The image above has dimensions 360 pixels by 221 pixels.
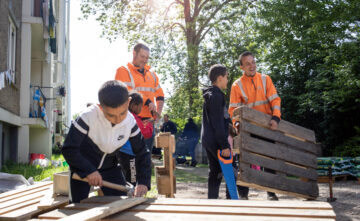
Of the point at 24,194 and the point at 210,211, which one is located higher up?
A: the point at 210,211

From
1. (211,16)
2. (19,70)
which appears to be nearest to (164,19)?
(211,16)

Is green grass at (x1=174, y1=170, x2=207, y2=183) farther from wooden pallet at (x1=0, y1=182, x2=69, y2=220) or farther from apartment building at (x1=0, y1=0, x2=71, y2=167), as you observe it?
wooden pallet at (x1=0, y1=182, x2=69, y2=220)

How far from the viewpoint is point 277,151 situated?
17.4ft

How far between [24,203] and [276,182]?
3.19 meters

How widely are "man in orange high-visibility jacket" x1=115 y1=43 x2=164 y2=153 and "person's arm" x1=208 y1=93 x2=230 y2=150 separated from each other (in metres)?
1.06

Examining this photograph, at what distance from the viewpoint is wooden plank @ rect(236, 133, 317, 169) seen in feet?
16.2

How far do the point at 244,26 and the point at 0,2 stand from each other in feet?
47.0

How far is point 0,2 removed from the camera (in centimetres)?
937

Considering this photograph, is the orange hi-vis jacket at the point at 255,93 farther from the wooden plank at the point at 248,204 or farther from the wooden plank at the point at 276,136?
the wooden plank at the point at 248,204

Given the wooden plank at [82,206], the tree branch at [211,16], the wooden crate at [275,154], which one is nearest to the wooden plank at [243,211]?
the wooden plank at [82,206]

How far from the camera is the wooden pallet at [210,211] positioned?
2.18 metres

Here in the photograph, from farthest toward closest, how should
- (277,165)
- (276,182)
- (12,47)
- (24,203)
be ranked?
(12,47) < (277,165) < (276,182) < (24,203)

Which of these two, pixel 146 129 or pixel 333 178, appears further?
pixel 333 178

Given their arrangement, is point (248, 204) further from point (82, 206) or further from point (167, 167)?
point (167, 167)
